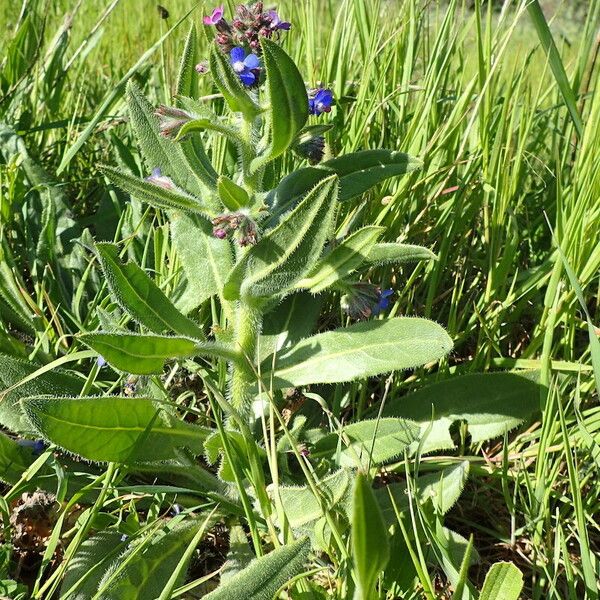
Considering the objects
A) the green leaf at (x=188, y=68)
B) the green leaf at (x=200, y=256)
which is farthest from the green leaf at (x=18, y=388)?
the green leaf at (x=188, y=68)

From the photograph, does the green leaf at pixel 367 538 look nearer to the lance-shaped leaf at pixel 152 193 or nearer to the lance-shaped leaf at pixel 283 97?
the lance-shaped leaf at pixel 283 97

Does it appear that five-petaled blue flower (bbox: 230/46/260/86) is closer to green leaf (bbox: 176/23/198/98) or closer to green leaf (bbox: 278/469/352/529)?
green leaf (bbox: 176/23/198/98)

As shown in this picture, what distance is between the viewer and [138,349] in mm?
1624

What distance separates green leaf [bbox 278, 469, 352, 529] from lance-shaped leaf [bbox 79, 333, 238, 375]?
36 centimetres

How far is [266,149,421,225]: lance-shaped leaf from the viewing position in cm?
186

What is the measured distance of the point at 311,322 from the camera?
6.79 ft

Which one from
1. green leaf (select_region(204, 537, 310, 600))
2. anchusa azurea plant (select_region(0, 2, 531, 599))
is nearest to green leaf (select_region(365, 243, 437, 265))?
anchusa azurea plant (select_region(0, 2, 531, 599))

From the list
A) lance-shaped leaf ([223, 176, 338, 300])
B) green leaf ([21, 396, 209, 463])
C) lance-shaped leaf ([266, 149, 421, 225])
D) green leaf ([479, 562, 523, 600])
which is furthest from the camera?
lance-shaped leaf ([266, 149, 421, 225])

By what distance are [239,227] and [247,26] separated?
0.46 m

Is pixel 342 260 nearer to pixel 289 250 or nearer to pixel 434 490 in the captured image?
pixel 289 250

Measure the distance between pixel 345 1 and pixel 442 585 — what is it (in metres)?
1.67

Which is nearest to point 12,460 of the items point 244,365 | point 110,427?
point 110,427

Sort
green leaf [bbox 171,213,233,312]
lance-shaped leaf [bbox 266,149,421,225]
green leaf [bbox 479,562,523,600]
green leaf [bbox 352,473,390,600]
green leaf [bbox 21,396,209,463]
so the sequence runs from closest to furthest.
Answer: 1. green leaf [bbox 352,473,390,600]
2. green leaf [bbox 479,562,523,600]
3. green leaf [bbox 21,396,209,463]
4. lance-shaped leaf [bbox 266,149,421,225]
5. green leaf [bbox 171,213,233,312]

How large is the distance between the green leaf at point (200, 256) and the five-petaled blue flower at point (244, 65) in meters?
→ 0.43
